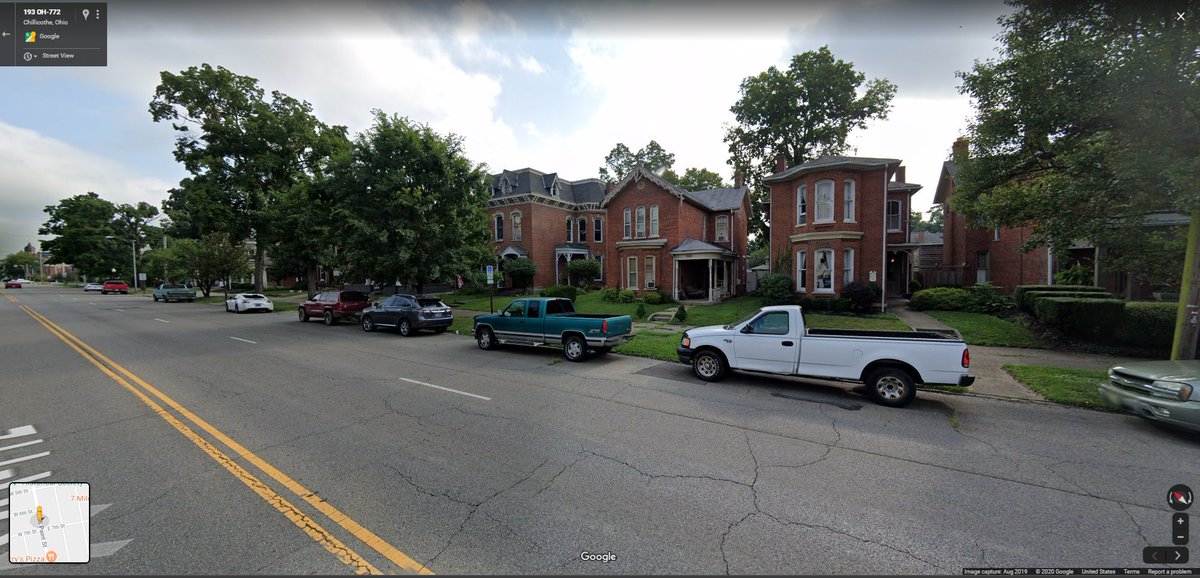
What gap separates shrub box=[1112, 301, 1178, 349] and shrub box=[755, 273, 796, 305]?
34.8ft

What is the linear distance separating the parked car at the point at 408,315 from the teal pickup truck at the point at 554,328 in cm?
406

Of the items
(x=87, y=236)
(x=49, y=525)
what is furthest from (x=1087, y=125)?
(x=87, y=236)

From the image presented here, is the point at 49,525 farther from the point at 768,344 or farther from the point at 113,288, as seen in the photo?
the point at 113,288

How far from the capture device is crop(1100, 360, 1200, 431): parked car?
554 centimetres

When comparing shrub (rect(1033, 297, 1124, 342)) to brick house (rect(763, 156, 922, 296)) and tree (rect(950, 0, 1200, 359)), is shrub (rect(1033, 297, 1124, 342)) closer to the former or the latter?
tree (rect(950, 0, 1200, 359))

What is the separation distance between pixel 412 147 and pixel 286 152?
886 inches

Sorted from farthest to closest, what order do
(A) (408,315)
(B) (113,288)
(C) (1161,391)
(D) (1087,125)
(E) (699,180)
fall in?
(B) (113,288)
(E) (699,180)
(A) (408,315)
(D) (1087,125)
(C) (1161,391)

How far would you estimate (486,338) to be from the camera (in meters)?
13.1

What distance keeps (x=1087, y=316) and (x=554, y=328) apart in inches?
592

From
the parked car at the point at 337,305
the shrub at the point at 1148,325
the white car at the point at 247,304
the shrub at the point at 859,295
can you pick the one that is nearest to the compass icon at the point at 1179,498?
the shrub at the point at 1148,325

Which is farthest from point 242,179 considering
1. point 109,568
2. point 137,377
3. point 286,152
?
point 109,568

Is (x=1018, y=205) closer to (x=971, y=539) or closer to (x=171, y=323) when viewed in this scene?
(x=971, y=539)

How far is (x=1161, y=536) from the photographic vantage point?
3.47 meters

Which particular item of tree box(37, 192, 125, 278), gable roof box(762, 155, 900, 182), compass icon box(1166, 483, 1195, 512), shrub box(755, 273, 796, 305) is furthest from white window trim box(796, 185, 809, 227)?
tree box(37, 192, 125, 278)
